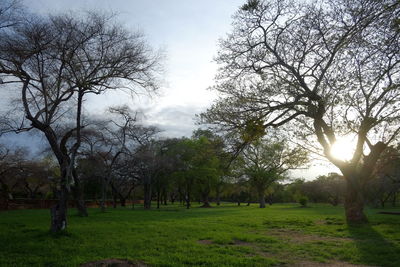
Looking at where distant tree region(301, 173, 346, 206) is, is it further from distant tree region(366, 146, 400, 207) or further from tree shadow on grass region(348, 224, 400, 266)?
tree shadow on grass region(348, 224, 400, 266)

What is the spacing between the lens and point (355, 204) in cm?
1662

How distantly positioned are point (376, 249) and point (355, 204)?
7.96 metres

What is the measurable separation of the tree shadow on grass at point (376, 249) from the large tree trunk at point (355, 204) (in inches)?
142

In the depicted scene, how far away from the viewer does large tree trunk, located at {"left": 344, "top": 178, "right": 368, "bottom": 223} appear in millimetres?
16406

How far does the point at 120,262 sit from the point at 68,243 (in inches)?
155

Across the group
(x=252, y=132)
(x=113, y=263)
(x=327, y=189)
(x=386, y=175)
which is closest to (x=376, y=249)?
(x=252, y=132)

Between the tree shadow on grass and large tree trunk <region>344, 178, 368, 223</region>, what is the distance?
11.8ft

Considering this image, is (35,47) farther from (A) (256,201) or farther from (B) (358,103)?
(A) (256,201)

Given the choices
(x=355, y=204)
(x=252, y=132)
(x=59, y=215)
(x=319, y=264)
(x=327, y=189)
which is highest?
(x=252, y=132)

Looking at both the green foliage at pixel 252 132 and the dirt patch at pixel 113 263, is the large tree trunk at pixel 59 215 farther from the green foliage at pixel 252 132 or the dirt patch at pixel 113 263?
the green foliage at pixel 252 132

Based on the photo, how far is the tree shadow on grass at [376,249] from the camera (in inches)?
309

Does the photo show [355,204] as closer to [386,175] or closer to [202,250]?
[386,175]

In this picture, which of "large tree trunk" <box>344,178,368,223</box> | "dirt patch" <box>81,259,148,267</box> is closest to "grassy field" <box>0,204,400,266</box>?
"dirt patch" <box>81,259,148,267</box>

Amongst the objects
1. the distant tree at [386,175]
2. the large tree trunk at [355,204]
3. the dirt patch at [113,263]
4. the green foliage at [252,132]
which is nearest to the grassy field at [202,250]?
the dirt patch at [113,263]
